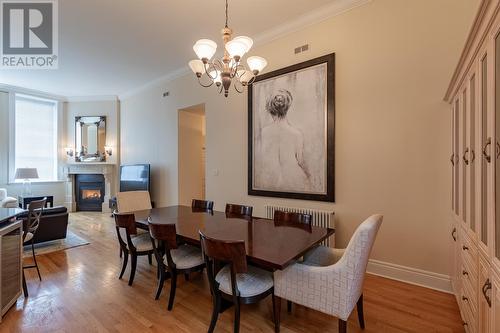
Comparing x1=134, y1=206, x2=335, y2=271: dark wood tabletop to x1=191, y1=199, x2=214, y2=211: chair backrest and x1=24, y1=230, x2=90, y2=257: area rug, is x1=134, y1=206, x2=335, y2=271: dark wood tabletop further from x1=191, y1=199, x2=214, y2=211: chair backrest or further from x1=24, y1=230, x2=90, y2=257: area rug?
x1=24, y1=230, x2=90, y2=257: area rug

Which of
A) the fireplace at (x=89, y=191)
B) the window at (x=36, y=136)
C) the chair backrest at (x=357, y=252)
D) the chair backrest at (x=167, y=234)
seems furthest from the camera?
the fireplace at (x=89, y=191)

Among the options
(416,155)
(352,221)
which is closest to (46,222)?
(352,221)

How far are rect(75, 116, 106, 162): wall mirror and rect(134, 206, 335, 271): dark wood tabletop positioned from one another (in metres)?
5.34

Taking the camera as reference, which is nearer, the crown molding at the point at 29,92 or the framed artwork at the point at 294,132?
the framed artwork at the point at 294,132

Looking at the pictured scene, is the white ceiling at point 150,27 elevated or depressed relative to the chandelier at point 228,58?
elevated

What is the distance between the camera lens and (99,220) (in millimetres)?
6020

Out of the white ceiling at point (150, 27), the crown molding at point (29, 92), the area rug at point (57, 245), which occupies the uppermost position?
the white ceiling at point (150, 27)

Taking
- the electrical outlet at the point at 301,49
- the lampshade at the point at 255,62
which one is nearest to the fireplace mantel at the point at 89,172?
the electrical outlet at the point at 301,49

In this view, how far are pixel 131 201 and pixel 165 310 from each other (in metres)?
1.88

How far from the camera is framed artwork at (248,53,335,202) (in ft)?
10.3

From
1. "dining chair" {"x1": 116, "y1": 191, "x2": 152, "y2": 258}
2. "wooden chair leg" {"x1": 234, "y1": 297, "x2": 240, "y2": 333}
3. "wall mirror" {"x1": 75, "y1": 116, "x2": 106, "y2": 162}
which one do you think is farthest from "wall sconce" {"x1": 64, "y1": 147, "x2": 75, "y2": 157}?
"wooden chair leg" {"x1": 234, "y1": 297, "x2": 240, "y2": 333}

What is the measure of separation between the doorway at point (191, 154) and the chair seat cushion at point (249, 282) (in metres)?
3.90

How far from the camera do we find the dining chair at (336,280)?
1.53m

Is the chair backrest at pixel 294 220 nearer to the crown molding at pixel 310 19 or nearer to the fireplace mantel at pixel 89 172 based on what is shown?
the crown molding at pixel 310 19
